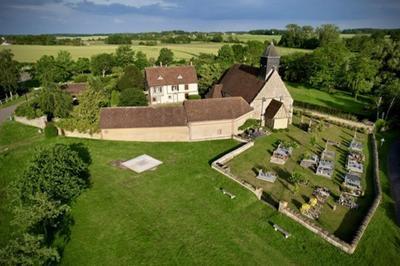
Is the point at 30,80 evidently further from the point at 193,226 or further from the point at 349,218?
the point at 349,218

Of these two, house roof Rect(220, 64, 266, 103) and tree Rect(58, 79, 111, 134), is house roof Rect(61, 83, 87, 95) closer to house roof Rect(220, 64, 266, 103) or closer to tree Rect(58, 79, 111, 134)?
tree Rect(58, 79, 111, 134)

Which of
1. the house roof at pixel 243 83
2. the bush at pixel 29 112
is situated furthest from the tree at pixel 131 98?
the house roof at pixel 243 83

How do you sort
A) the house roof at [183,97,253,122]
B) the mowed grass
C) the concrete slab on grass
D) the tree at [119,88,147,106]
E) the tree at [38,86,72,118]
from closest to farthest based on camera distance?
1. the mowed grass
2. the concrete slab on grass
3. the house roof at [183,97,253,122]
4. the tree at [38,86,72,118]
5. the tree at [119,88,147,106]

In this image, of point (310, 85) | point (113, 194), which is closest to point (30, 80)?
point (113, 194)

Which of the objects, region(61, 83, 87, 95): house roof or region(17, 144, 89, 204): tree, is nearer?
region(17, 144, 89, 204): tree

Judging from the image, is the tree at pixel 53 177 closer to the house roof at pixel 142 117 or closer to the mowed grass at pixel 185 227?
the mowed grass at pixel 185 227

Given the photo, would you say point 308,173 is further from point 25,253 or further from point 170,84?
point 170,84

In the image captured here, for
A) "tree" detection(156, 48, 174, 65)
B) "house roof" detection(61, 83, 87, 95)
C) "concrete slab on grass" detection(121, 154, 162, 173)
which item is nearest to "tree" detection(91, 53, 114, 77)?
"tree" detection(156, 48, 174, 65)
